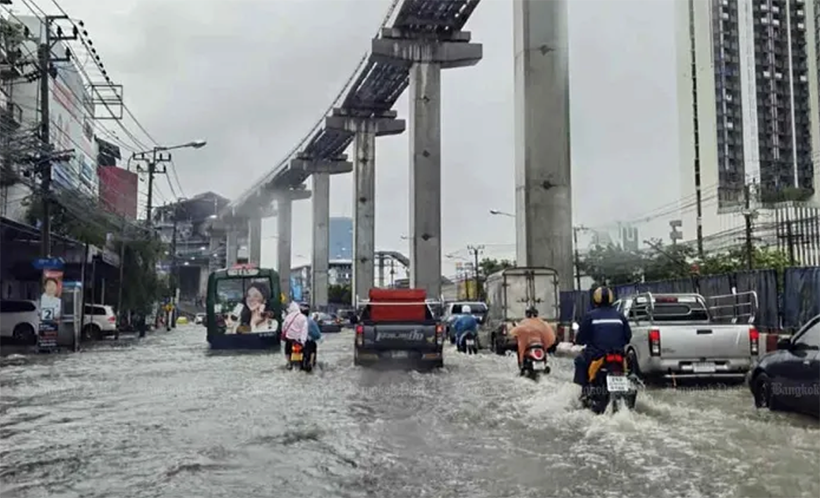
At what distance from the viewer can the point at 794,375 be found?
9.77 metres

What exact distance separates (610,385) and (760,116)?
52.8 metres

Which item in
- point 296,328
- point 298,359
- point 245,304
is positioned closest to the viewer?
point 296,328

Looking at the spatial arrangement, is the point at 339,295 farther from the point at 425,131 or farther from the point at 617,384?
the point at 617,384

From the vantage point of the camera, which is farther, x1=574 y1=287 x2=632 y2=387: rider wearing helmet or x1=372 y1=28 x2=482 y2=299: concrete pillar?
x1=372 y1=28 x2=482 y2=299: concrete pillar

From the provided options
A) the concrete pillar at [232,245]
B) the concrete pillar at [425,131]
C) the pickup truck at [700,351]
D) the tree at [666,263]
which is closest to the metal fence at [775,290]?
the pickup truck at [700,351]

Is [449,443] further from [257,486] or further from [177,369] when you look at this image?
[177,369]

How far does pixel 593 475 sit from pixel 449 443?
2.05m

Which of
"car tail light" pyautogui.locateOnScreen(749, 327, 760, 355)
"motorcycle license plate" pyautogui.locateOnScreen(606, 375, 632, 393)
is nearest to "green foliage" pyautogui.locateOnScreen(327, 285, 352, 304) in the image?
"car tail light" pyautogui.locateOnScreen(749, 327, 760, 355)

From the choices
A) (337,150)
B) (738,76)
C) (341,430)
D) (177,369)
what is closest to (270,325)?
(177,369)

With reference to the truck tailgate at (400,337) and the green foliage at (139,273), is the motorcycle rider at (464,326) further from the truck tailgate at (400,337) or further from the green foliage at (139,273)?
the green foliage at (139,273)

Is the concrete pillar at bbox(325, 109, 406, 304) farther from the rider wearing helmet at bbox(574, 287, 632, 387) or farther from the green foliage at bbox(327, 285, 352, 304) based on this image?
the green foliage at bbox(327, 285, 352, 304)

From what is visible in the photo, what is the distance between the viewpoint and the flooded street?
272 inches

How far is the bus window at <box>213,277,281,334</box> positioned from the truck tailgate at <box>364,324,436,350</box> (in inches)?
448

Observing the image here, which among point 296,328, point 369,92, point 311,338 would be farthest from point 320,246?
point 296,328
